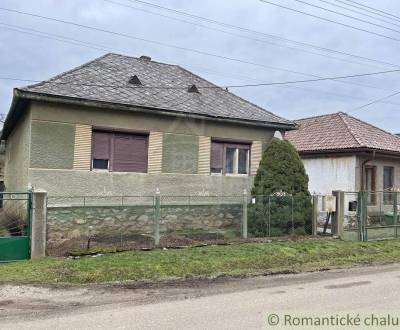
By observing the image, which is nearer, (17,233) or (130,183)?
(17,233)

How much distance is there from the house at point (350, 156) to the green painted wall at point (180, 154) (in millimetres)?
7440

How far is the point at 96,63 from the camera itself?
56.3ft

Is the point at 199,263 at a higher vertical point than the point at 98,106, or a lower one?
lower

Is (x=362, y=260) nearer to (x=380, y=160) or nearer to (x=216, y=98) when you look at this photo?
(x=216, y=98)

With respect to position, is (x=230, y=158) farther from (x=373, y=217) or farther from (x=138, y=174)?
(x=373, y=217)

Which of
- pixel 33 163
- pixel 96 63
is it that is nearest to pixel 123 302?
pixel 33 163

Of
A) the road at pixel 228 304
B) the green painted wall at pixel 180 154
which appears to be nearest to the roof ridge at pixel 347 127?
the green painted wall at pixel 180 154

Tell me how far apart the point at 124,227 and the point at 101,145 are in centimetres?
308

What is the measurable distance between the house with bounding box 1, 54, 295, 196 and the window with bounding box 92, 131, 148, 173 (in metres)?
0.03

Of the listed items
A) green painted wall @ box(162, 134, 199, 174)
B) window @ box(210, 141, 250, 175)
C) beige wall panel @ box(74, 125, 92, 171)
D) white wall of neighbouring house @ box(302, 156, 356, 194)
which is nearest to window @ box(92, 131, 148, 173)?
beige wall panel @ box(74, 125, 92, 171)

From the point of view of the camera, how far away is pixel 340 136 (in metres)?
21.6

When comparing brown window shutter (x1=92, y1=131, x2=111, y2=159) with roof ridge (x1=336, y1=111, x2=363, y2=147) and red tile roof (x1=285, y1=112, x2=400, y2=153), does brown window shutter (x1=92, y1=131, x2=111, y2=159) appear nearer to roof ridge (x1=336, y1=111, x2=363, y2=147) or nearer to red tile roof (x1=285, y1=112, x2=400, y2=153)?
red tile roof (x1=285, y1=112, x2=400, y2=153)

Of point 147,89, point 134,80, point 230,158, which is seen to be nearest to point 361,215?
point 230,158

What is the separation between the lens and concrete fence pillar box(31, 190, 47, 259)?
1071cm
